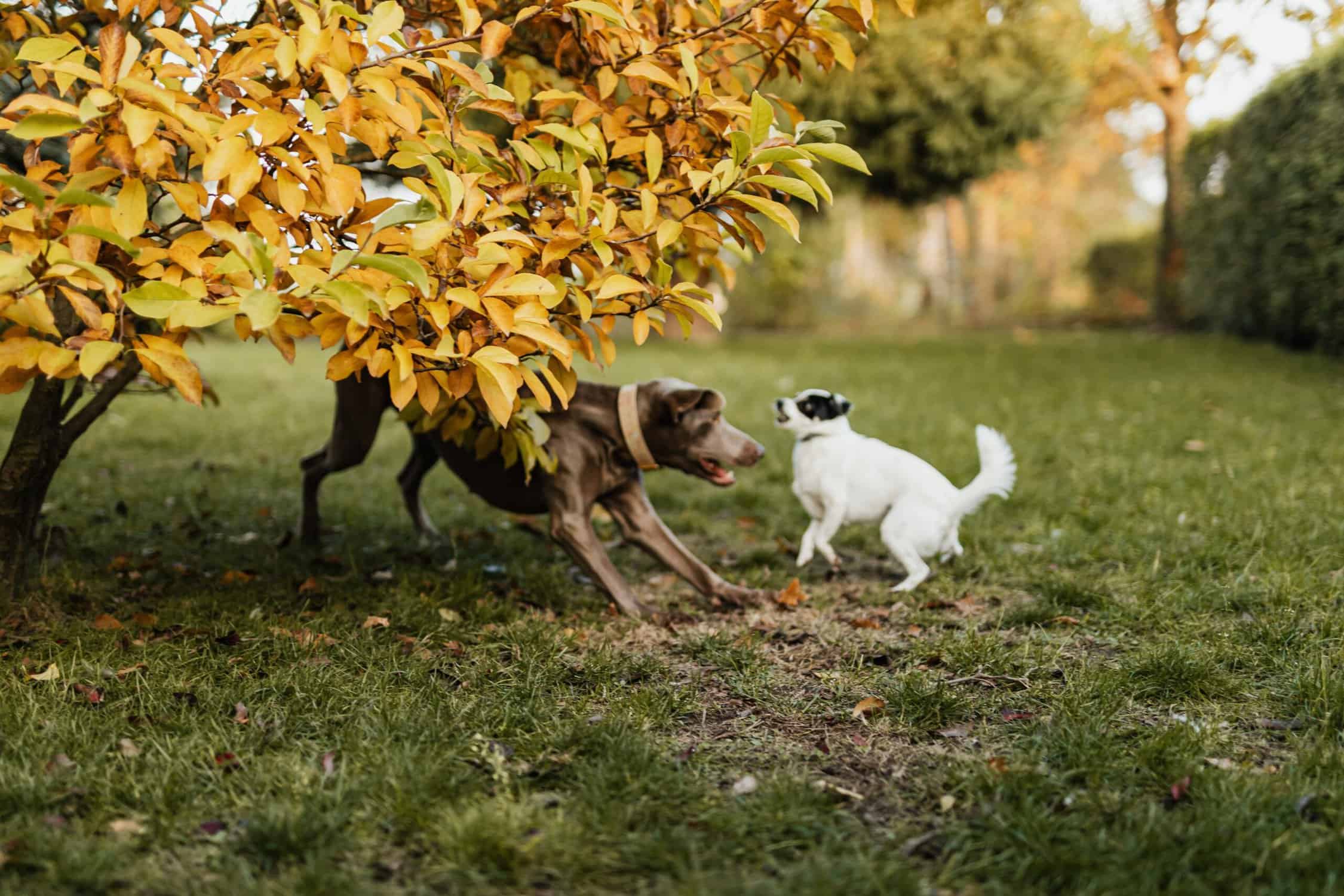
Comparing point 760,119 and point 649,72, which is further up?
point 649,72

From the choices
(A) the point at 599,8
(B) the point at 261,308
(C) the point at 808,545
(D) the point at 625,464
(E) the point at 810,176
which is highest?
(A) the point at 599,8

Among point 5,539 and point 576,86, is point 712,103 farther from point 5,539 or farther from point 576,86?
point 5,539

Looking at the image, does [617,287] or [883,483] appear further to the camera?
[883,483]

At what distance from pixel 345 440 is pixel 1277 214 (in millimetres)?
10545

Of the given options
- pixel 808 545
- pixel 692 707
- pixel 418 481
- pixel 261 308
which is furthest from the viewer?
pixel 418 481

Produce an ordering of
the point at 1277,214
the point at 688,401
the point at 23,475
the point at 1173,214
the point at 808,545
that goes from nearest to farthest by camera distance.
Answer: the point at 23,475 < the point at 688,401 < the point at 808,545 < the point at 1277,214 < the point at 1173,214

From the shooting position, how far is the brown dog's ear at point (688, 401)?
361 centimetres

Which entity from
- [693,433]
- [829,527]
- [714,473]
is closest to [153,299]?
[693,433]

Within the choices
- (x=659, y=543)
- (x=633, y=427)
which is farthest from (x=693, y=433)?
(x=659, y=543)

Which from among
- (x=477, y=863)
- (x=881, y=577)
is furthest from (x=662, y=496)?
(x=477, y=863)

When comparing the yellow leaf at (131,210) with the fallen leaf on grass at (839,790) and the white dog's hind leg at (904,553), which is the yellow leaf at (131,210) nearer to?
the fallen leaf on grass at (839,790)

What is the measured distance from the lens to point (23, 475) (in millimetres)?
3408

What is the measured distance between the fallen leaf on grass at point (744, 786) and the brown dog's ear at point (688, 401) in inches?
59.8

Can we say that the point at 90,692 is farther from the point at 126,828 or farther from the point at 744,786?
the point at 744,786
